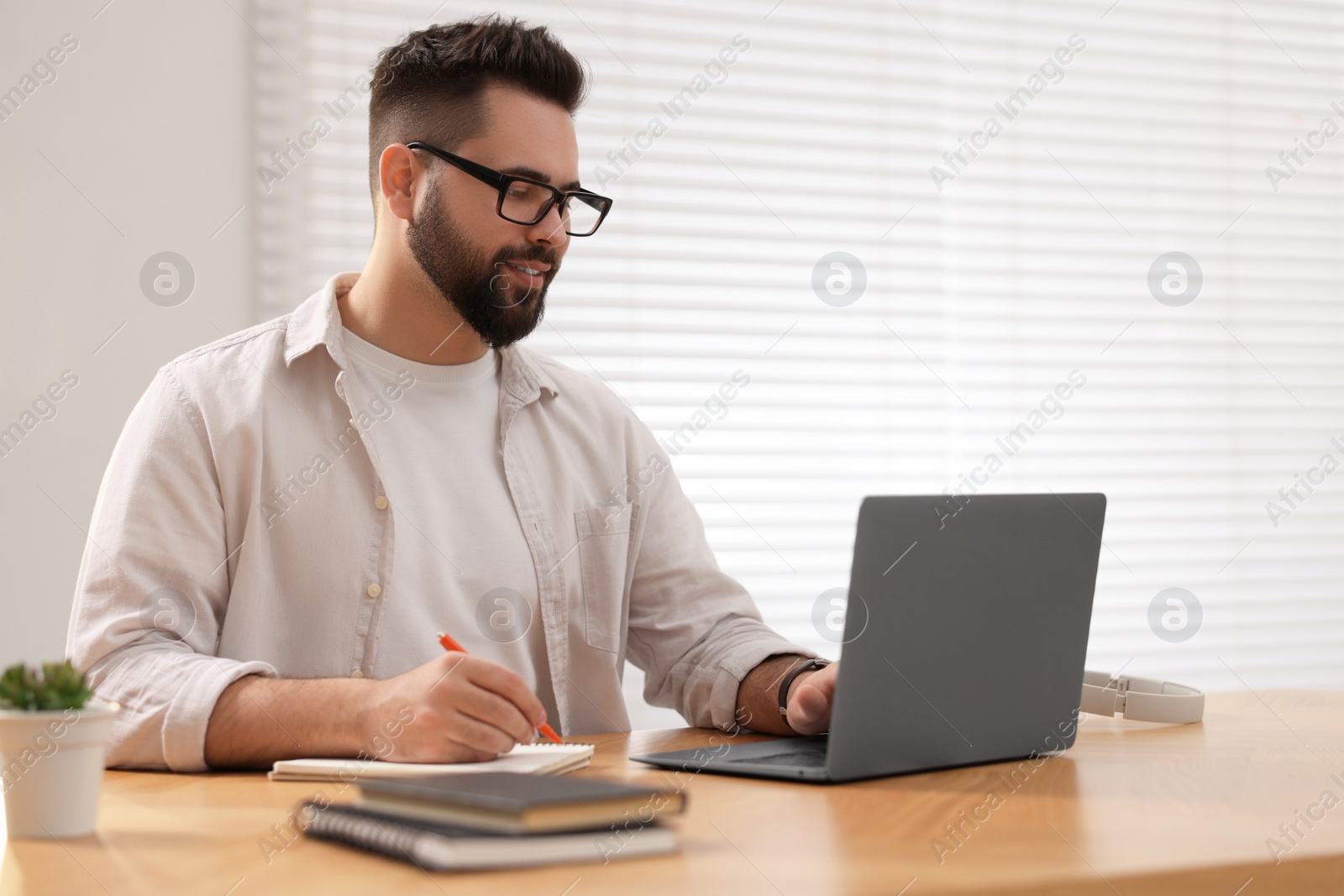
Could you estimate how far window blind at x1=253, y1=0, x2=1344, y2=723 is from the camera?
7.77ft

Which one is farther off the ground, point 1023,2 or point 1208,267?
point 1023,2

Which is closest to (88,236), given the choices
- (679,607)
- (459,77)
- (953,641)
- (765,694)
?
(459,77)

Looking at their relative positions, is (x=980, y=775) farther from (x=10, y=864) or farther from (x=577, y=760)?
(x=10, y=864)

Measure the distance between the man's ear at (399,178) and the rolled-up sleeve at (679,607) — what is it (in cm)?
49

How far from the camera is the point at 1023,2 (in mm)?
2777

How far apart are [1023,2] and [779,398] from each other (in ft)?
3.84

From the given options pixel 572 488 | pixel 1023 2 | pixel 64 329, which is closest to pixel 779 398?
pixel 572 488

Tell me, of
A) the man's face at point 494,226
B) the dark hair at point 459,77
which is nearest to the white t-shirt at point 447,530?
the man's face at point 494,226

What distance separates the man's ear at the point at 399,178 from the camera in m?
1.69

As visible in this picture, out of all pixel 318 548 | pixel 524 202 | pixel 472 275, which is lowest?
pixel 318 548

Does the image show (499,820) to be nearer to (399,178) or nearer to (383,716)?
(383,716)

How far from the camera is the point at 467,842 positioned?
27.0 inches

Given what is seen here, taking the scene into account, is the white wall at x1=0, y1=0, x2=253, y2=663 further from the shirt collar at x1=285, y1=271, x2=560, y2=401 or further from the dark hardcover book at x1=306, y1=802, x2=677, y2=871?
the dark hardcover book at x1=306, y1=802, x2=677, y2=871

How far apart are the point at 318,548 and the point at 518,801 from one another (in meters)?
0.84
